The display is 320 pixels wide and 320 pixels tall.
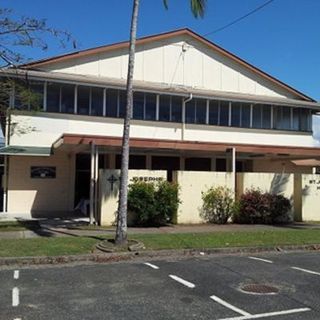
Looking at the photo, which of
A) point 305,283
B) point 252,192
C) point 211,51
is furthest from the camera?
point 211,51

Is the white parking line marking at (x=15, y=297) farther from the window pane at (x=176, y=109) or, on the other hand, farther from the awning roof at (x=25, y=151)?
the window pane at (x=176, y=109)

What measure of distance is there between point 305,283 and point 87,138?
10.6 metres

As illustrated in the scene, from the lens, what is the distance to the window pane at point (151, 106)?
24969 mm

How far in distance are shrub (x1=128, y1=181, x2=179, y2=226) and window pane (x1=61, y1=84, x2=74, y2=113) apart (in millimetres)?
6619

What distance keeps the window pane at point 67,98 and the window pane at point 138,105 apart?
3.05 m

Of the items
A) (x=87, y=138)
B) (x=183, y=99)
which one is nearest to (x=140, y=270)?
(x=87, y=138)

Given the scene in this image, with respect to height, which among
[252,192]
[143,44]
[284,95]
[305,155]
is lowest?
[252,192]

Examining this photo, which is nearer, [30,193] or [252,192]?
[252,192]

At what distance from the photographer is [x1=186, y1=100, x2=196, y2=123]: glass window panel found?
2589 cm

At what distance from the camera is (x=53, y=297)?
26.2ft

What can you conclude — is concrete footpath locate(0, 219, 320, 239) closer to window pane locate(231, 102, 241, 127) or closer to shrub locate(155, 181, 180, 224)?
shrub locate(155, 181, 180, 224)

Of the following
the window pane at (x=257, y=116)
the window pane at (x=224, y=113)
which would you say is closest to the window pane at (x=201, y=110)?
the window pane at (x=224, y=113)

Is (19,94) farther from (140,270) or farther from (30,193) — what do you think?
(140,270)

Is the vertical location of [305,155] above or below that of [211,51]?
below
